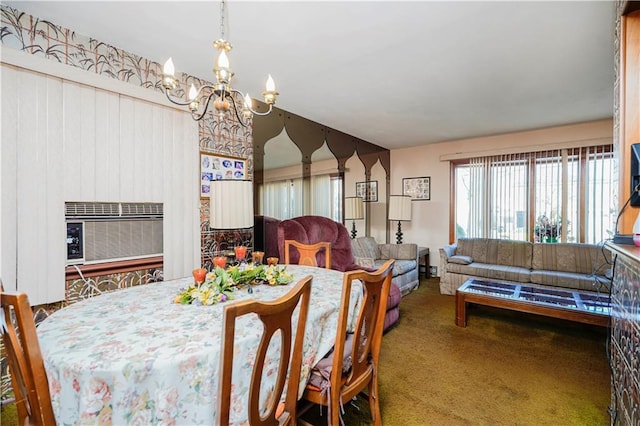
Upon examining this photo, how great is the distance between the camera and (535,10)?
5.62 ft

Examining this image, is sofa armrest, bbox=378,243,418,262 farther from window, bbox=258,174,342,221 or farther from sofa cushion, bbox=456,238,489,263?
window, bbox=258,174,342,221

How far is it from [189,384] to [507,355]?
102 inches

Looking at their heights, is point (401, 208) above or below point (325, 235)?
above

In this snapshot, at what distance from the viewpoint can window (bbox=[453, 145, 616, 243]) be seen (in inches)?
152

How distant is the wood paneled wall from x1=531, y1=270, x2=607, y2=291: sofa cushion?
13.3 ft

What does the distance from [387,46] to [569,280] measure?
332 cm

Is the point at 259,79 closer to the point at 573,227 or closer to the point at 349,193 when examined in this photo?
the point at 349,193

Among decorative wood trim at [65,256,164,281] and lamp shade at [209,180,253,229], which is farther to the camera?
lamp shade at [209,180,253,229]

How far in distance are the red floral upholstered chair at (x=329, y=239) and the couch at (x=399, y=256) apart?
31.4 inches

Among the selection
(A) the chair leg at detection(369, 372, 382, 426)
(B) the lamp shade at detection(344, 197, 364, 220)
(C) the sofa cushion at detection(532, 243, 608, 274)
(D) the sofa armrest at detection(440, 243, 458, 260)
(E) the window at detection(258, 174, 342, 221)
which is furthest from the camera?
(B) the lamp shade at detection(344, 197, 364, 220)

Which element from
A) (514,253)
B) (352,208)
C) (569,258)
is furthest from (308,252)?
(569,258)

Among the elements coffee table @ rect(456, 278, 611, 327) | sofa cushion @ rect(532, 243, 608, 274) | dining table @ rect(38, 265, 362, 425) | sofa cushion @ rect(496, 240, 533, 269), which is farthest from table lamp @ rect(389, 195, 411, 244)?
dining table @ rect(38, 265, 362, 425)

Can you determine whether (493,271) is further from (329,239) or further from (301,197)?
(301,197)

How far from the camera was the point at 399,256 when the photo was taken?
454cm
